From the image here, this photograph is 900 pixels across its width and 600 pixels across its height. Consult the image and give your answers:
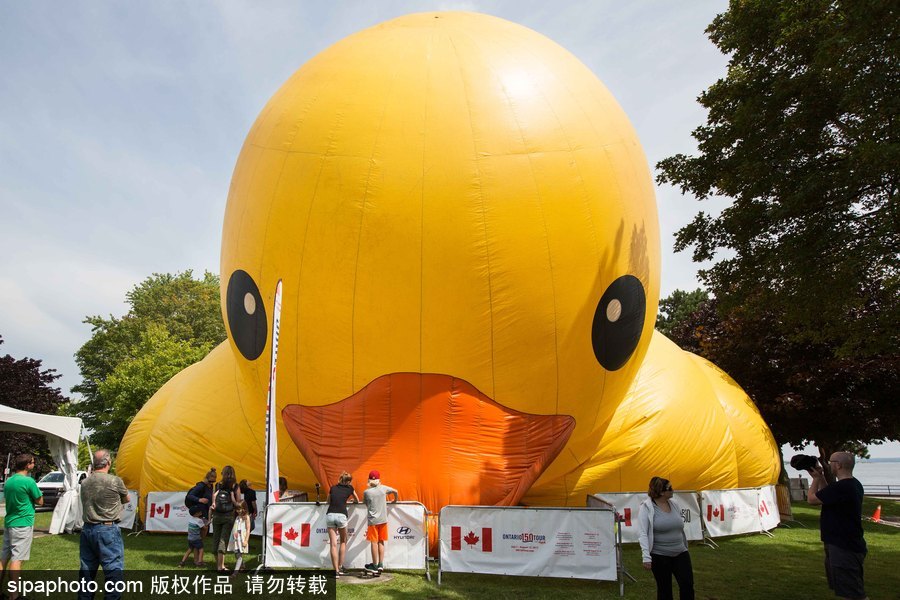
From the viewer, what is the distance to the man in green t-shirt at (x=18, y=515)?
6.34 meters

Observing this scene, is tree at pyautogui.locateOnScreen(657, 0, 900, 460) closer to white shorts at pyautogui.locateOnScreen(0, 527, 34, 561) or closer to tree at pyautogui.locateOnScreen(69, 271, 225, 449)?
white shorts at pyautogui.locateOnScreen(0, 527, 34, 561)

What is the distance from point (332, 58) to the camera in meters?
9.16

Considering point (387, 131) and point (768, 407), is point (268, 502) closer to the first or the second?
point (387, 131)

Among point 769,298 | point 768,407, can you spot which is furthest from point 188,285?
point 769,298

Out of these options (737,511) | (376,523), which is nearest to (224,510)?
(376,523)

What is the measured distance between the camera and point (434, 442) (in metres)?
8.27

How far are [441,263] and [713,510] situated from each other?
23.6 feet

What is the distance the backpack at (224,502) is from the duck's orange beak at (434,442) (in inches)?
48.3

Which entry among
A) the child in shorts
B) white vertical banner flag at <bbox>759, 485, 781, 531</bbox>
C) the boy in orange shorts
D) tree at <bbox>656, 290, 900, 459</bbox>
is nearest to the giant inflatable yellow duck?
the boy in orange shorts

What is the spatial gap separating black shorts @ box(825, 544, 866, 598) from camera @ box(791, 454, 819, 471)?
0.65m

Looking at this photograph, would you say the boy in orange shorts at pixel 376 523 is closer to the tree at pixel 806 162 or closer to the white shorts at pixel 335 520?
A: the white shorts at pixel 335 520

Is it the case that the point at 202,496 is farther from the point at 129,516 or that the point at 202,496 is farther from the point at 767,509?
the point at 767,509

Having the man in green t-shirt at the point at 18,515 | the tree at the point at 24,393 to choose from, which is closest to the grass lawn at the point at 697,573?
the man in green t-shirt at the point at 18,515

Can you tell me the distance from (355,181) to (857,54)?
6.86 m
